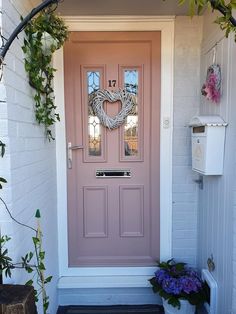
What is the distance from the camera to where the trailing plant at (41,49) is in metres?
1.56

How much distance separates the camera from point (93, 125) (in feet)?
7.54

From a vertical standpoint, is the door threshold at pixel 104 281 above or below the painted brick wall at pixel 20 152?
below

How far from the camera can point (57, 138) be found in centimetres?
228

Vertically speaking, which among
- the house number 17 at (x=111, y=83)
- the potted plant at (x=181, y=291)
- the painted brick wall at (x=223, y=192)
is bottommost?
the potted plant at (x=181, y=291)

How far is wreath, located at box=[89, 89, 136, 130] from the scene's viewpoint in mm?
2248

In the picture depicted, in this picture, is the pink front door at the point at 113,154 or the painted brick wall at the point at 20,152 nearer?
the painted brick wall at the point at 20,152

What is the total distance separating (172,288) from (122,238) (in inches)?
22.8

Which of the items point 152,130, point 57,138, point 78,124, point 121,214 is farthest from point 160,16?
point 121,214

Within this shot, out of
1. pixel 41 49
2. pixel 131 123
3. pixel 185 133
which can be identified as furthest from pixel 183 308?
pixel 41 49

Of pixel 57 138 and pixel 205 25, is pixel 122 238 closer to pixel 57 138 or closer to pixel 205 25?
pixel 57 138

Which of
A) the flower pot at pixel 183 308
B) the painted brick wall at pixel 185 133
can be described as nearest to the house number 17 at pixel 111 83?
the painted brick wall at pixel 185 133

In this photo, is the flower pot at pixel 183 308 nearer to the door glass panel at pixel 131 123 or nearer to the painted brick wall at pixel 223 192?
the painted brick wall at pixel 223 192

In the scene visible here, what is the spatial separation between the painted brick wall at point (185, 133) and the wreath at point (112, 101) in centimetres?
40

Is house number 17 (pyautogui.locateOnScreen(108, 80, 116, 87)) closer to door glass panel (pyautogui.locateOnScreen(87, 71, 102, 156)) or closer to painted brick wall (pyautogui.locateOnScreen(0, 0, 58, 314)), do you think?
door glass panel (pyautogui.locateOnScreen(87, 71, 102, 156))
